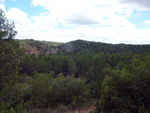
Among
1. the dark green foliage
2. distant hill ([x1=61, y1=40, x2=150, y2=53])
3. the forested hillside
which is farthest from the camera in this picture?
distant hill ([x1=61, y1=40, x2=150, y2=53])

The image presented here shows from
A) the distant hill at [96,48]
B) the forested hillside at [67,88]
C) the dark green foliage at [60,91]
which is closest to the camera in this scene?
the forested hillside at [67,88]

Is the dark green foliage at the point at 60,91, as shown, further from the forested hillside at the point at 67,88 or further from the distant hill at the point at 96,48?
the distant hill at the point at 96,48

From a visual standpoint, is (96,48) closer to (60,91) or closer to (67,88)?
(67,88)

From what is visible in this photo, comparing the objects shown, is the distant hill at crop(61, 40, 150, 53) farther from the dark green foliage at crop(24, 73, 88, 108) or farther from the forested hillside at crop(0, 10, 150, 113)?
the forested hillside at crop(0, 10, 150, 113)

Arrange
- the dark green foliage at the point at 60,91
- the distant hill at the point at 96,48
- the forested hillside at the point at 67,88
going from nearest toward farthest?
the forested hillside at the point at 67,88 < the dark green foliage at the point at 60,91 < the distant hill at the point at 96,48

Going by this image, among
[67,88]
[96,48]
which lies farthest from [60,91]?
[96,48]

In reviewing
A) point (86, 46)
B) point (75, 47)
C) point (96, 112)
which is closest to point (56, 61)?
point (96, 112)

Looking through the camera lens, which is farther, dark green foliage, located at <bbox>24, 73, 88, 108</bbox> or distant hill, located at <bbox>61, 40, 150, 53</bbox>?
distant hill, located at <bbox>61, 40, 150, 53</bbox>

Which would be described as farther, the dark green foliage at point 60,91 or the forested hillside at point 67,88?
the dark green foliage at point 60,91

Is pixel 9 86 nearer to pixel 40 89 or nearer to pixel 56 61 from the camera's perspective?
pixel 40 89

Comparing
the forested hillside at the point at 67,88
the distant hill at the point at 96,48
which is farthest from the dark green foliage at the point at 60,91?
the distant hill at the point at 96,48

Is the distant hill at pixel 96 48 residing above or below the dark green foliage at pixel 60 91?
above

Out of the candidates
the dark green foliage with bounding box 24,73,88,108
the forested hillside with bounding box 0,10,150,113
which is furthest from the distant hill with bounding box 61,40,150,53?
the forested hillside with bounding box 0,10,150,113

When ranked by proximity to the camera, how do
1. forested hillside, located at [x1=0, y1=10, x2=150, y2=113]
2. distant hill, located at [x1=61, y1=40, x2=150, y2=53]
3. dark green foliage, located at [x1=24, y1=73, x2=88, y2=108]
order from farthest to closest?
distant hill, located at [x1=61, y1=40, x2=150, y2=53] → dark green foliage, located at [x1=24, y1=73, x2=88, y2=108] → forested hillside, located at [x1=0, y1=10, x2=150, y2=113]
